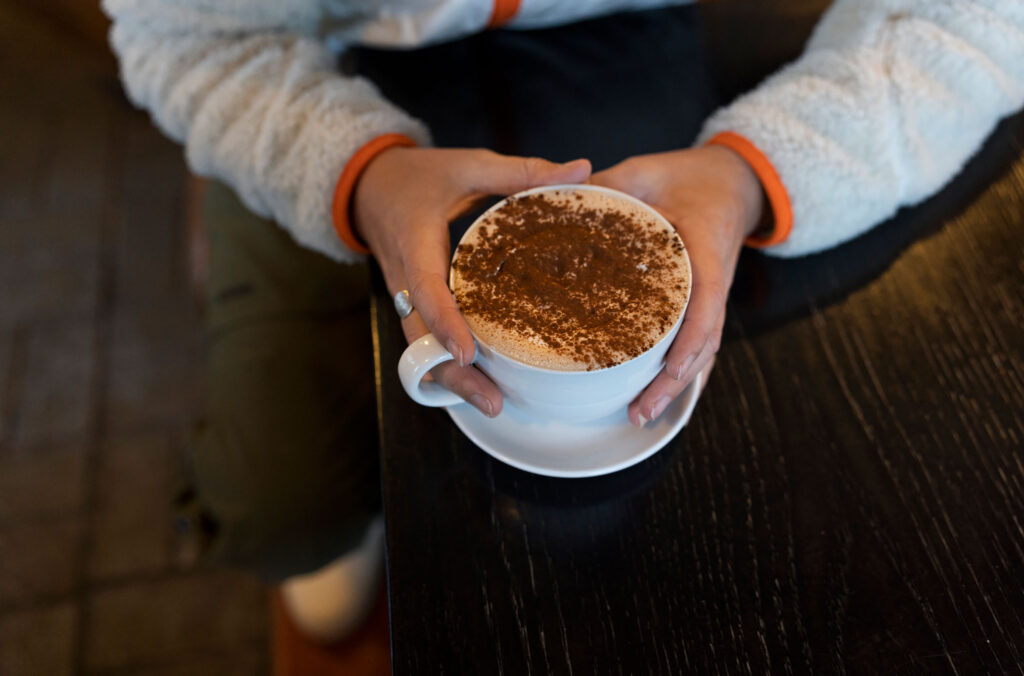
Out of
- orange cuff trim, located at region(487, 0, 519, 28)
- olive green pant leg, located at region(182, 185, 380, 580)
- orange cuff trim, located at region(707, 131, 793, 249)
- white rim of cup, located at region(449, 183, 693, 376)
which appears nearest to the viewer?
white rim of cup, located at region(449, 183, 693, 376)

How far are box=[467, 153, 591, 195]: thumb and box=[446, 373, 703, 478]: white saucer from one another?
0.65 ft

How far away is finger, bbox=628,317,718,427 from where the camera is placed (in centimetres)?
54

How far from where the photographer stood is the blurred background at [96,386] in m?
1.30

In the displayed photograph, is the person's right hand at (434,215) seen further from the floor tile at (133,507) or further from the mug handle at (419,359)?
the floor tile at (133,507)

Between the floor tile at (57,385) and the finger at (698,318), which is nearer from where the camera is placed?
the finger at (698,318)

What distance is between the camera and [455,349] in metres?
0.49

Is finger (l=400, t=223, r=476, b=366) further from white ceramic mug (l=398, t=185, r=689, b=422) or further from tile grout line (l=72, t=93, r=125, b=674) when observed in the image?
tile grout line (l=72, t=93, r=125, b=674)

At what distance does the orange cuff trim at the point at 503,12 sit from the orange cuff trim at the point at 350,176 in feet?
0.73

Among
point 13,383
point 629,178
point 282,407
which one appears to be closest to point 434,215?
point 629,178

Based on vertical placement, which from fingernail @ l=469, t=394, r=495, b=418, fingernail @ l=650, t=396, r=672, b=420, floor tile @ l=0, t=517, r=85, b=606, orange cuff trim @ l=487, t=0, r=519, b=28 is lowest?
floor tile @ l=0, t=517, r=85, b=606

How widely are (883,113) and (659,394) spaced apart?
1.31ft

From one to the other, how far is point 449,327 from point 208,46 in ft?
1.70

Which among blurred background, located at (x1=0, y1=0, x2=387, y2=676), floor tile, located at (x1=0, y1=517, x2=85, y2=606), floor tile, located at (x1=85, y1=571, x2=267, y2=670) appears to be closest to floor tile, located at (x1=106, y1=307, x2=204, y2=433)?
blurred background, located at (x1=0, y1=0, x2=387, y2=676)

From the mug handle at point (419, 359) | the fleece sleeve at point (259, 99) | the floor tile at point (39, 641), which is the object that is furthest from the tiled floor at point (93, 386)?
the mug handle at point (419, 359)
